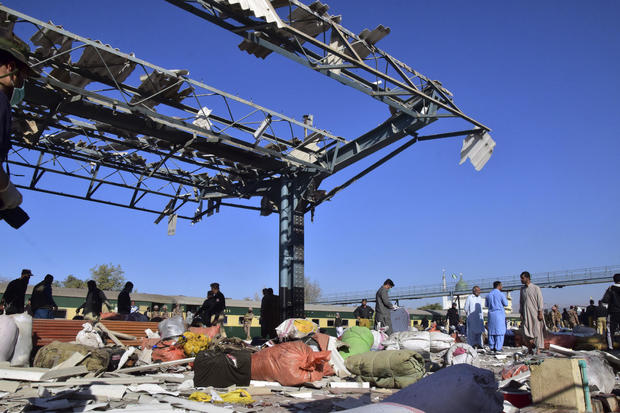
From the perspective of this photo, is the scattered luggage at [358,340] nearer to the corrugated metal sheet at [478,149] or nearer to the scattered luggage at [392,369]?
the scattered luggage at [392,369]

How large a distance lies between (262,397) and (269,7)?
6423 millimetres

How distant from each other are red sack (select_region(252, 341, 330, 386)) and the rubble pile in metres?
0.02

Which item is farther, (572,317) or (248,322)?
(248,322)

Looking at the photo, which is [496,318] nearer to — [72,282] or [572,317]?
[572,317]

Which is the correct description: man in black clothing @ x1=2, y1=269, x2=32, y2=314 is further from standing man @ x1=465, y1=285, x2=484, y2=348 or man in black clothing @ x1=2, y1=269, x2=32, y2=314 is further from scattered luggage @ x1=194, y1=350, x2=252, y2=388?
standing man @ x1=465, y1=285, x2=484, y2=348

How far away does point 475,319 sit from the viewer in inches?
448

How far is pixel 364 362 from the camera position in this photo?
6406mm

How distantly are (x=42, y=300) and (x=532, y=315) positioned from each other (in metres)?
10.9

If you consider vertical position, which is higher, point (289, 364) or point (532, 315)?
point (532, 315)

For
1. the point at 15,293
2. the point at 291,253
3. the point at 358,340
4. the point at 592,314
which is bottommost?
the point at 592,314

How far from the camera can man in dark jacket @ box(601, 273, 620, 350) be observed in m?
9.41

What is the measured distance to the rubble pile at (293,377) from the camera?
12.0 feet

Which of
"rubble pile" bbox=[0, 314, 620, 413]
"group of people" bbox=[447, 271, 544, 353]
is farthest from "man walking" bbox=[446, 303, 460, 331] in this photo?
"rubble pile" bbox=[0, 314, 620, 413]

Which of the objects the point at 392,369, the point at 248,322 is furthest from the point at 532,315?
the point at 248,322
